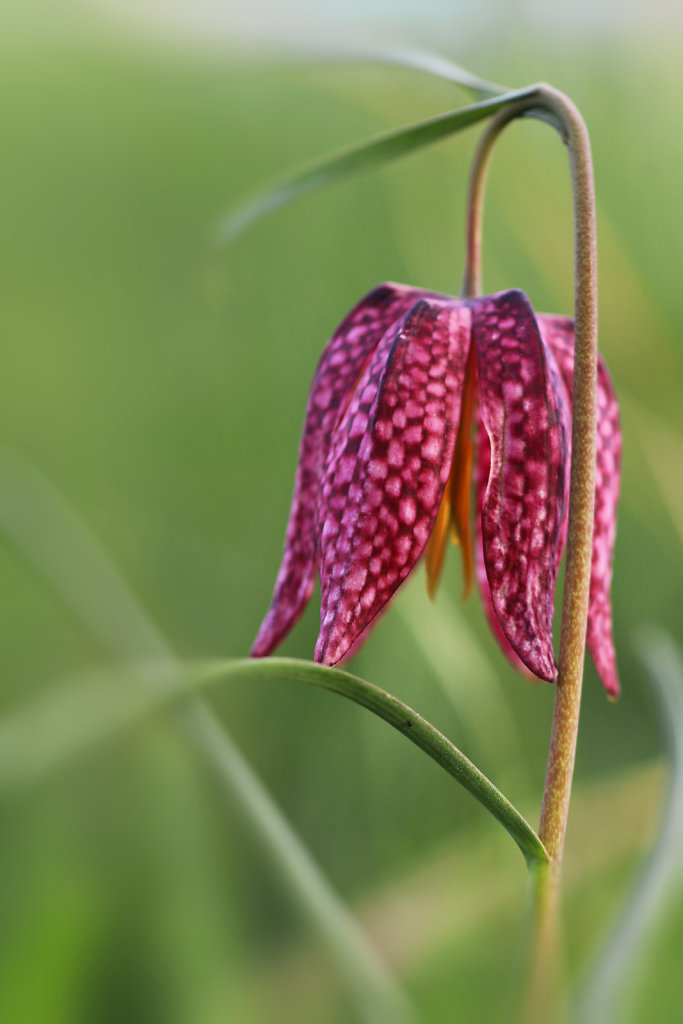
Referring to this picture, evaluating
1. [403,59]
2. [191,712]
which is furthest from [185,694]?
[403,59]

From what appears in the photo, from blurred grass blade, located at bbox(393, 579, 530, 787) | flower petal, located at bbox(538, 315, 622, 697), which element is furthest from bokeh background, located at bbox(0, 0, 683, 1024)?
flower petal, located at bbox(538, 315, 622, 697)

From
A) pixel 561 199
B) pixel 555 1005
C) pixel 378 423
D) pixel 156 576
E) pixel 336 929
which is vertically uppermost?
pixel 561 199

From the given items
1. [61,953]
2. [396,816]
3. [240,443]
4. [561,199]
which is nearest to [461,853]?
[396,816]

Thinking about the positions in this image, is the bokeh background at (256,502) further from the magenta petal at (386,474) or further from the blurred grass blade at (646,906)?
the magenta petal at (386,474)

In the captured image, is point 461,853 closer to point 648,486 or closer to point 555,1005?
point 648,486

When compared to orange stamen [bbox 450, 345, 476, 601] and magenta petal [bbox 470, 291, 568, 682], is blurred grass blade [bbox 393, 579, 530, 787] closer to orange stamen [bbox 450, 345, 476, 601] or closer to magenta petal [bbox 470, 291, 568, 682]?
orange stamen [bbox 450, 345, 476, 601]

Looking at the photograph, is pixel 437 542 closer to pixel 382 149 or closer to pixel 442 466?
pixel 442 466
